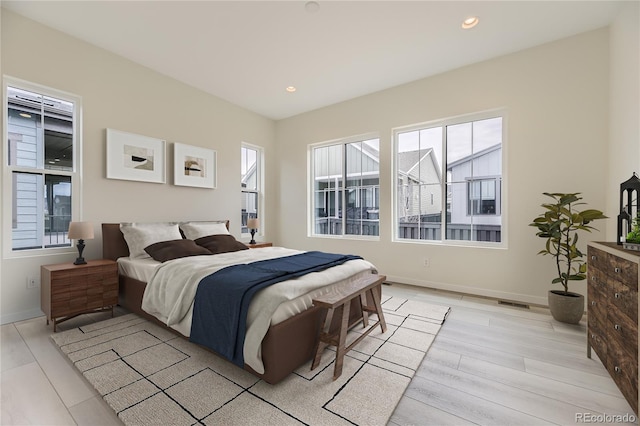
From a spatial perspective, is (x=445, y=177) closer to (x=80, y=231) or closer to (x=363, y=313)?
(x=363, y=313)

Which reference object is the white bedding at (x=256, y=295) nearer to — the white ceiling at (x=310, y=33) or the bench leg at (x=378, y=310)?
the bench leg at (x=378, y=310)

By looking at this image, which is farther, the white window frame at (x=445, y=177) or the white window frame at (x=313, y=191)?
the white window frame at (x=313, y=191)

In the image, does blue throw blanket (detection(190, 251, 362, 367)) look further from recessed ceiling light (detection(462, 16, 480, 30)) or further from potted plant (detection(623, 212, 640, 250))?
recessed ceiling light (detection(462, 16, 480, 30))

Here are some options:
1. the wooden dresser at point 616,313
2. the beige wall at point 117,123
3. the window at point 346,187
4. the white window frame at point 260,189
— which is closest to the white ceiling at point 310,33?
the beige wall at point 117,123

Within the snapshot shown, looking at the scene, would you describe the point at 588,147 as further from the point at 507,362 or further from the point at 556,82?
the point at 507,362

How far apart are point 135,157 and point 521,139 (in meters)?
4.93

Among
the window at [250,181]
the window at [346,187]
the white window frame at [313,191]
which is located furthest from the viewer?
the window at [250,181]

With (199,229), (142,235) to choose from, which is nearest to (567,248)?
(199,229)

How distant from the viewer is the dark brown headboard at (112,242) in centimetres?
318

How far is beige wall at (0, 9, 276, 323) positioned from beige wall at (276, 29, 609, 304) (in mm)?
2675

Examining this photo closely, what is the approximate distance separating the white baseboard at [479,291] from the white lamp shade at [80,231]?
Answer: 3921 mm

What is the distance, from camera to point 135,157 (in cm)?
356

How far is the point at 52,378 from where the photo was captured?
183 centimetres

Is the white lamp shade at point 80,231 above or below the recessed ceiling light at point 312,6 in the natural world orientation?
below
